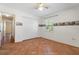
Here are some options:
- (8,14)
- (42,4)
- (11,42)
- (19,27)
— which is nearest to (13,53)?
(11,42)

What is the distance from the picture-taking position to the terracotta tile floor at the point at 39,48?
2246mm

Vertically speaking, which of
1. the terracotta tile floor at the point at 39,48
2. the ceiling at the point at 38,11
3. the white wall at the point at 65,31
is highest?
the ceiling at the point at 38,11

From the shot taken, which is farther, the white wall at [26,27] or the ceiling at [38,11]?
the white wall at [26,27]

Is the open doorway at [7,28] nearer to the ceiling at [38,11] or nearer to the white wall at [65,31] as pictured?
the ceiling at [38,11]

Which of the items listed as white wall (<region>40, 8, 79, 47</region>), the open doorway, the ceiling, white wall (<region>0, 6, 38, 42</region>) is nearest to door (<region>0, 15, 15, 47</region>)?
the open doorway

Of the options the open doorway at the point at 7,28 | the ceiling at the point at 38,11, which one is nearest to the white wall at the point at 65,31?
the ceiling at the point at 38,11

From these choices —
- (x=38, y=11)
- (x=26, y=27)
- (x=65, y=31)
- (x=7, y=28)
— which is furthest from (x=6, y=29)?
(x=65, y=31)

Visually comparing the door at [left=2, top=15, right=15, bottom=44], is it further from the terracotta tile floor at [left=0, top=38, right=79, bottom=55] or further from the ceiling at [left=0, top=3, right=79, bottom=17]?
the ceiling at [left=0, top=3, right=79, bottom=17]

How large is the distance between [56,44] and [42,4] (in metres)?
0.88

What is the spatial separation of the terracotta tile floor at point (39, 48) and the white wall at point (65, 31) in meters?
0.11

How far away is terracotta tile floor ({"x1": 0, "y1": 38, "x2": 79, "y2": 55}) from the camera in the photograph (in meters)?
2.25

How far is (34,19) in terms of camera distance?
2359 mm

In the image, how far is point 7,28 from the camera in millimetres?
2301
